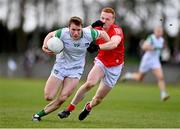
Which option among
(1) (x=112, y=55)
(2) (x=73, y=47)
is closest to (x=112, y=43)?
(1) (x=112, y=55)

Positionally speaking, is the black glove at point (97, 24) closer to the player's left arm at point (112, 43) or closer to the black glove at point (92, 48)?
the player's left arm at point (112, 43)

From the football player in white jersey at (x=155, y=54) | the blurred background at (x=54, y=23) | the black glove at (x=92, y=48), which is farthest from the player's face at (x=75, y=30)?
the blurred background at (x=54, y=23)

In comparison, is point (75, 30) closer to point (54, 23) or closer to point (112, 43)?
point (112, 43)

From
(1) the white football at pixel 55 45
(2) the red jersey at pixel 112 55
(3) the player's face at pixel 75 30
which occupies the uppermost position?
(3) the player's face at pixel 75 30

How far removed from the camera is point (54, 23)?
69438 millimetres

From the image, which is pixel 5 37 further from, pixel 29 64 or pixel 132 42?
pixel 29 64

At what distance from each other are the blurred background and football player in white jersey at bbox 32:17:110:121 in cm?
3676

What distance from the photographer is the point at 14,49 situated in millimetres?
73875

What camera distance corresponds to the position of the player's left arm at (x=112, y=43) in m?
16.3

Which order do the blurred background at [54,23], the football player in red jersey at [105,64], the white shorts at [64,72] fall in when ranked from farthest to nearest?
the blurred background at [54,23]
the football player in red jersey at [105,64]
the white shorts at [64,72]

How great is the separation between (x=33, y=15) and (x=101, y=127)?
53.7 meters

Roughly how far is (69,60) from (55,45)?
0.82 meters

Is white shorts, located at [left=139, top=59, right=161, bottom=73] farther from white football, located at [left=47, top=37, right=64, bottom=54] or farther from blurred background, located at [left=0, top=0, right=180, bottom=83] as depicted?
blurred background, located at [left=0, top=0, right=180, bottom=83]

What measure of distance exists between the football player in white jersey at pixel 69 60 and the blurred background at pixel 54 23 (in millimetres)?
36756
